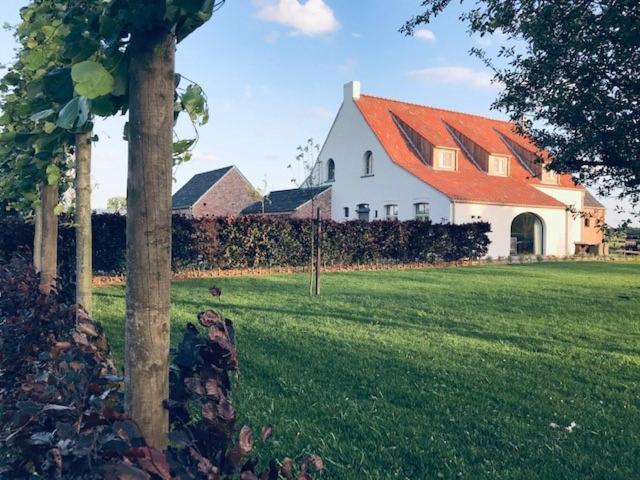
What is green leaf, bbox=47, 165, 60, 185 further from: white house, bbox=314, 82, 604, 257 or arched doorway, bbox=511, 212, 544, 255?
arched doorway, bbox=511, 212, 544, 255

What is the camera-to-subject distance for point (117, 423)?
5.68 ft

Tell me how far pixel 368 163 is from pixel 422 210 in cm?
507

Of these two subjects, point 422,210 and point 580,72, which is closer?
point 580,72

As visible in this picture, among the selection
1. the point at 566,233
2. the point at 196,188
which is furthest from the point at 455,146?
the point at 196,188

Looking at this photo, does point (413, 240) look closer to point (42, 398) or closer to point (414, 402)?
point (414, 402)

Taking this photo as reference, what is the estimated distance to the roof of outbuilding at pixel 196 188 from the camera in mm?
39031

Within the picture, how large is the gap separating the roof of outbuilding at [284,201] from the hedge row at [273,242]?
8277mm

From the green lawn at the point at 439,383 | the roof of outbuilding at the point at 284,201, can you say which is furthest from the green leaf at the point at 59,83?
the roof of outbuilding at the point at 284,201

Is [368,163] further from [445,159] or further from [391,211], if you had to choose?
[445,159]

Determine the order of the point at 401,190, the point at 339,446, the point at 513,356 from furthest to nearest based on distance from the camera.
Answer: the point at 401,190 → the point at 513,356 → the point at 339,446

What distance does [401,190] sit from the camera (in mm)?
28219

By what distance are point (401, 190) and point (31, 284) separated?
2431cm

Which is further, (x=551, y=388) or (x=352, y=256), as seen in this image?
(x=352, y=256)

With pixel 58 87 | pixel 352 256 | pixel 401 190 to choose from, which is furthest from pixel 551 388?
pixel 401 190
